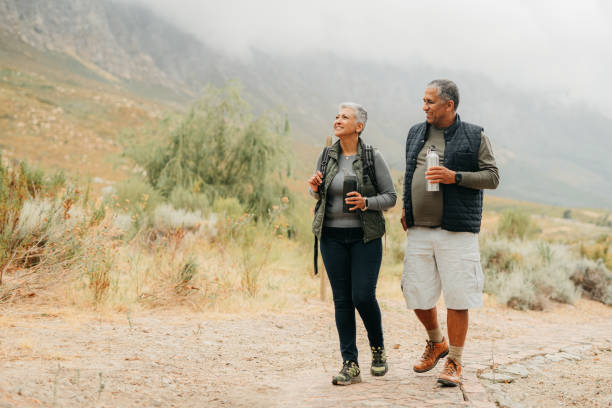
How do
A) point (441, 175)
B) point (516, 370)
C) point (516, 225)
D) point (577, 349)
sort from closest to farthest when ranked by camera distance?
point (441, 175)
point (516, 370)
point (577, 349)
point (516, 225)

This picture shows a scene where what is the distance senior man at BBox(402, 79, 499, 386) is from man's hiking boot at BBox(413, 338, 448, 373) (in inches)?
11.0

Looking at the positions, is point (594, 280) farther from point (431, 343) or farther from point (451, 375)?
point (451, 375)

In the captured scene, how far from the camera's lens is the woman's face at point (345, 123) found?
149 inches

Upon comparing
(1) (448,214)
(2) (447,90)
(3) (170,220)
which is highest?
(2) (447,90)

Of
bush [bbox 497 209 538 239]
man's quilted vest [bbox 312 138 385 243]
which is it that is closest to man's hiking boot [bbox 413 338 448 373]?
man's quilted vest [bbox 312 138 385 243]

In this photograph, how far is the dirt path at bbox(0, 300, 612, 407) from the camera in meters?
3.46

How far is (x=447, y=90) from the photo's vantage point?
12.0 ft

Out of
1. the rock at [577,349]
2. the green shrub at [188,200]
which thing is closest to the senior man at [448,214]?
the rock at [577,349]

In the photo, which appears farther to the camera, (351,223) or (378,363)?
(378,363)

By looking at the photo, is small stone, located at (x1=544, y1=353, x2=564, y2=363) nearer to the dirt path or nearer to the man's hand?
the dirt path

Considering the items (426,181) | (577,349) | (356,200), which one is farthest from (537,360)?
(356,200)

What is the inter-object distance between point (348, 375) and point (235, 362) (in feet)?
4.38

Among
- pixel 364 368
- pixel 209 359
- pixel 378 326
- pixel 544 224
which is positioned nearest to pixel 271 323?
pixel 209 359

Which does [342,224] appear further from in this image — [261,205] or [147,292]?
[261,205]
